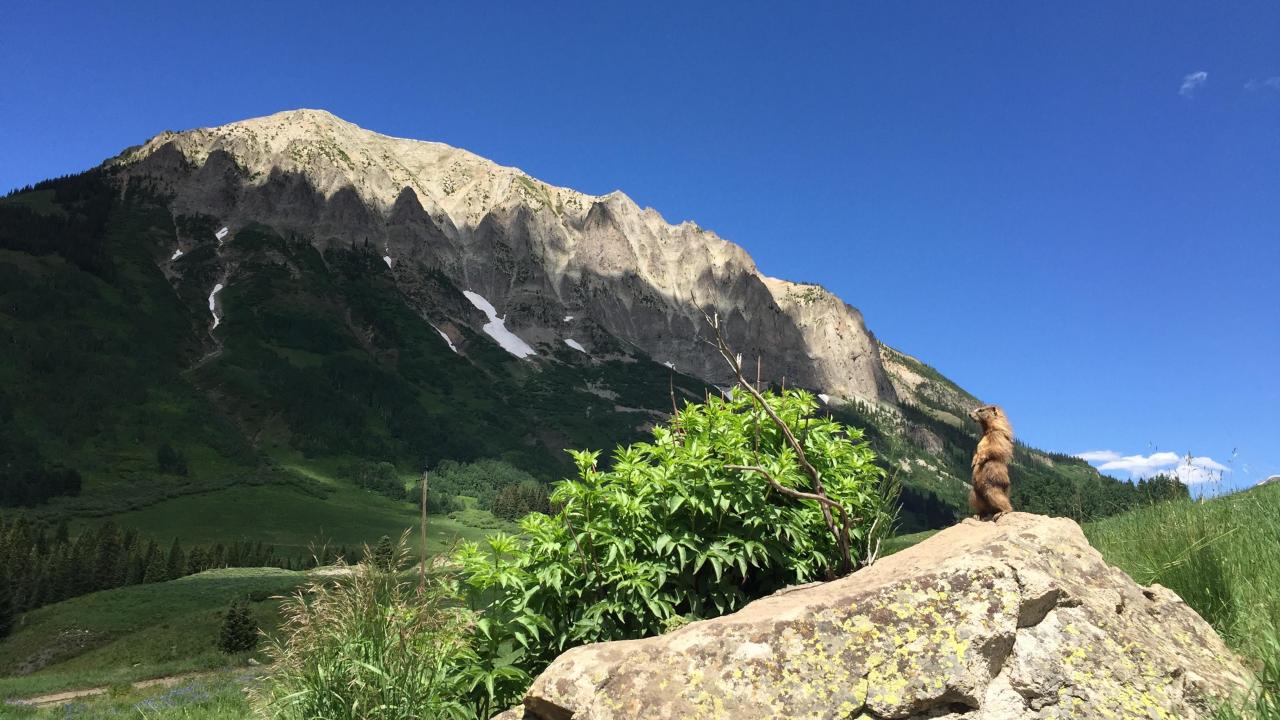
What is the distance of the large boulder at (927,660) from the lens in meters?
4.41

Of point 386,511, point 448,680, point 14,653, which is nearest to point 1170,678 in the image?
point 448,680

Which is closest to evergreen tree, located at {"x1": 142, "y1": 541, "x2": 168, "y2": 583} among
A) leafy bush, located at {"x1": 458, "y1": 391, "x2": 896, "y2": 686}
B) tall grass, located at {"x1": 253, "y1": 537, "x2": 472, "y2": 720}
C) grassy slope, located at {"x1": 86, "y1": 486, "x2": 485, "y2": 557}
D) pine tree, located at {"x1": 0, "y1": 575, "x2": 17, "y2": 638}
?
pine tree, located at {"x1": 0, "y1": 575, "x2": 17, "y2": 638}

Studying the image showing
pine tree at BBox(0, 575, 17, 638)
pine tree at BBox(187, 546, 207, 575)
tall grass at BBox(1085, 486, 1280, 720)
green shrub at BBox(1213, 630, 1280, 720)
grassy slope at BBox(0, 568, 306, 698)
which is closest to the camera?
green shrub at BBox(1213, 630, 1280, 720)

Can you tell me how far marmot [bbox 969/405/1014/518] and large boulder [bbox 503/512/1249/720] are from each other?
5.52 ft

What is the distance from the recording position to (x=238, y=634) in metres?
42.9

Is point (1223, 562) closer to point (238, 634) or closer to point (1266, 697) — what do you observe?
point (1266, 697)

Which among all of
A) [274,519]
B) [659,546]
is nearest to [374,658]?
[659,546]

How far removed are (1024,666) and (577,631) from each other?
3.51 meters

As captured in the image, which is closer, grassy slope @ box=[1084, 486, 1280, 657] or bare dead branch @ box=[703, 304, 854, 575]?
grassy slope @ box=[1084, 486, 1280, 657]

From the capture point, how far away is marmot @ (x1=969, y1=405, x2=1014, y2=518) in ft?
22.5

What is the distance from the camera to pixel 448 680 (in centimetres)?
619

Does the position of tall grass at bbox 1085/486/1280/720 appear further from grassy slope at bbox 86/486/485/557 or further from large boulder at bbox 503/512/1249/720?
grassy slope at bbox 86/486/485/557

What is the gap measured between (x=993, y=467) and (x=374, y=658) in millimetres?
6198

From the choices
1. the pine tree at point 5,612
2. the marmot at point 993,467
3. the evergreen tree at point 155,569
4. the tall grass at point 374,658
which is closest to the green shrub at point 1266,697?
the marmot at point 993,467
